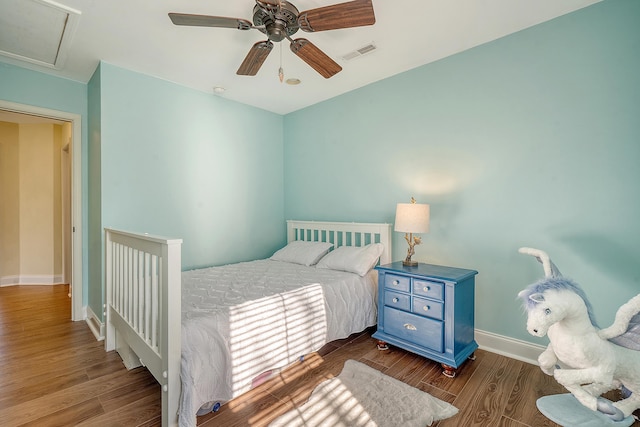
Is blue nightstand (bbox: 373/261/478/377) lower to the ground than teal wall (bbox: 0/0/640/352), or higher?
lower

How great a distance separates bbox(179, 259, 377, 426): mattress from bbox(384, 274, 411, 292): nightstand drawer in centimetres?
Answer: 28

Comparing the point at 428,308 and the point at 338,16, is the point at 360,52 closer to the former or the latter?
the point at 338,16

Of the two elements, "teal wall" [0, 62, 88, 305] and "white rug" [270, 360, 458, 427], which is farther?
"teal wall" [0, 62, 88, 305]

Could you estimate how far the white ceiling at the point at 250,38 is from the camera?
75.9 inches

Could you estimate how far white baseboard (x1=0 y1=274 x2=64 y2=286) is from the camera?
446cm

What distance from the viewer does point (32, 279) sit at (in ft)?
15.0

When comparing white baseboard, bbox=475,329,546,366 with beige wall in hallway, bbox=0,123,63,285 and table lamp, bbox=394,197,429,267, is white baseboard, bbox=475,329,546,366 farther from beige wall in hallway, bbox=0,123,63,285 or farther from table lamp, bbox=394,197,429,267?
beige wall in hallway, bbox=0,123,63,285

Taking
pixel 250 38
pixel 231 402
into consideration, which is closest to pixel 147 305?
pixel 231 402

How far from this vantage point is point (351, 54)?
2.52m

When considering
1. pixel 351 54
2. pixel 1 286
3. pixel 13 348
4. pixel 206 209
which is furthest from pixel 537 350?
pixel 1 286

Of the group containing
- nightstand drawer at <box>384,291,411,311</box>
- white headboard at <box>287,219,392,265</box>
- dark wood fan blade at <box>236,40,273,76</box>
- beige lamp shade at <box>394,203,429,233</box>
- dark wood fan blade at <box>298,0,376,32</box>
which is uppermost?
dark wood fan blade at <box>298,0,376,32</box>

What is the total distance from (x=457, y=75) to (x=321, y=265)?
214 cm

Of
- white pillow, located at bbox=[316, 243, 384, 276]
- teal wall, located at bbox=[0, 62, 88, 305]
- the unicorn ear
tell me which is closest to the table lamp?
white pillow, located at bbox=[316, 243, 384, 276]

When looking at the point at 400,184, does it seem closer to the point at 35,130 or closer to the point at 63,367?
the point at 63,367
